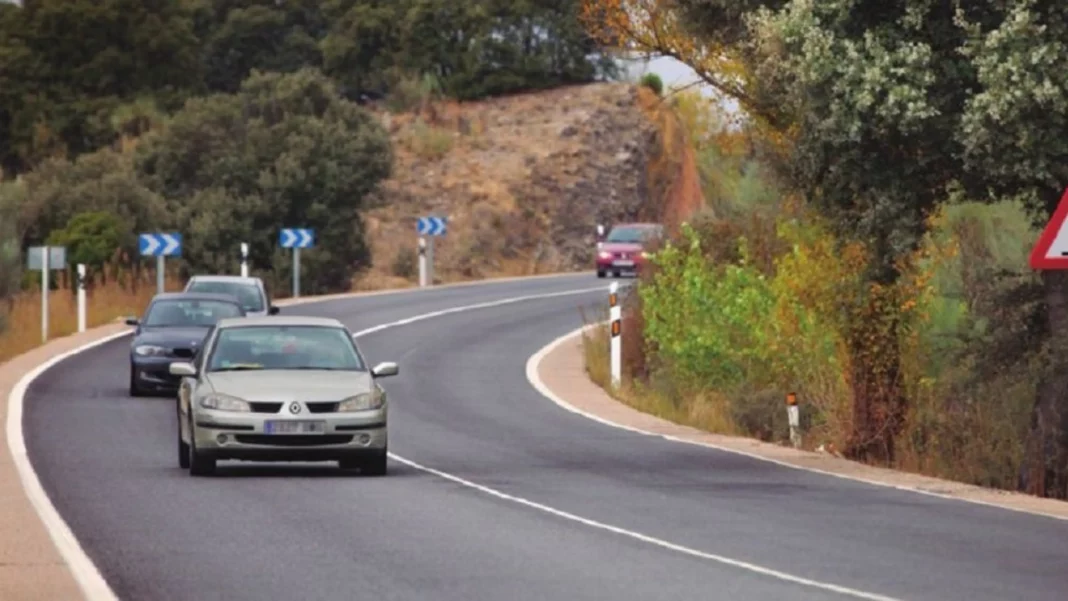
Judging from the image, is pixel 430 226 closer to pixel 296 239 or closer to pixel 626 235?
pixel 626 235

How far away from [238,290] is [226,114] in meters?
30.6

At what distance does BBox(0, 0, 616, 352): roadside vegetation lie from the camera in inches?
2534

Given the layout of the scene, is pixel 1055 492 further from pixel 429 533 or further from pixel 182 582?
pixel 182 582

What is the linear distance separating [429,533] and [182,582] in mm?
3528

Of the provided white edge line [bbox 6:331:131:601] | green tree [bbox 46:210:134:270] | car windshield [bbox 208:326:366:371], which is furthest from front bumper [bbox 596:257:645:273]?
car windshield [bbox 208:326:366:371]

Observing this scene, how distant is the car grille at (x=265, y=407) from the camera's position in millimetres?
23172

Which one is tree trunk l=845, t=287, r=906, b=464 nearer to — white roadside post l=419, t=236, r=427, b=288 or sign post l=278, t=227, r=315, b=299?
sign post l=278, t=227, r=315, b=299

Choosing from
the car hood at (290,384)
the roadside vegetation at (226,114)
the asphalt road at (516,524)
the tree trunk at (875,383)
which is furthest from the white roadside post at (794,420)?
the roadside vegetation at (226,114)

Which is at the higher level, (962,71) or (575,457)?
(962,71)

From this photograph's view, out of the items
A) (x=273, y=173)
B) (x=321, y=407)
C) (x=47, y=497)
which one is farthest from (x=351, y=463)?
(x=273, y=173)

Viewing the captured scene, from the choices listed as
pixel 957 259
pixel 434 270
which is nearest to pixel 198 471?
pixel 957 259

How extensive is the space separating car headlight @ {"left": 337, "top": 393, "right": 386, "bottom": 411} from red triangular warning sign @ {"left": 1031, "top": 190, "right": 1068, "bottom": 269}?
350 inches

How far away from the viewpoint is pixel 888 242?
24547 millimetres

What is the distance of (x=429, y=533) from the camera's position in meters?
18.0
